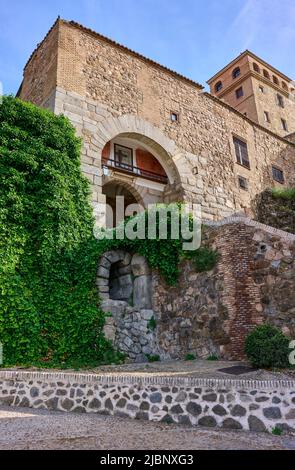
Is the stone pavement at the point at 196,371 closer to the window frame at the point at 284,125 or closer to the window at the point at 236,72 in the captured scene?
the window frame at the point at 284,125

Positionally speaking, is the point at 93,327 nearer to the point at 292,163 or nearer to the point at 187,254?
the point at 187,254

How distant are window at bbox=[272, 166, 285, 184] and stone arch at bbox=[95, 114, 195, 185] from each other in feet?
22.3

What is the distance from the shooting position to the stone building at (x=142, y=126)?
12.7 metres

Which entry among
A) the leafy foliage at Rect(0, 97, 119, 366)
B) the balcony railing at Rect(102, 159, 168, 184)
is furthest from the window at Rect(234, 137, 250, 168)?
the leafy foliage at Rect(0, 97, 119, 366)

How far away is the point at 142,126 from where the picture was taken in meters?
14.2

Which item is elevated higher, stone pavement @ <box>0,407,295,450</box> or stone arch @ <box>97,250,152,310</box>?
stone arch @ <box>97,250,152,310</box>

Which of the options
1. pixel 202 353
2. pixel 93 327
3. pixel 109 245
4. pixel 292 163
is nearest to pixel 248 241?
pixel 202 353

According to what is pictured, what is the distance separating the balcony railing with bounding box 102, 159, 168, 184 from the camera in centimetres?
1415

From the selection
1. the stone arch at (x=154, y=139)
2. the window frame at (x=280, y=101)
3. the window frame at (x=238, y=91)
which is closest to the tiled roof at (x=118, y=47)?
the stone arch at (x=154, y=139)

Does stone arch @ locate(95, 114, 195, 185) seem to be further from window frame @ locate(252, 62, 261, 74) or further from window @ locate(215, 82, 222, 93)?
window @ locate(215, 82, 222, 93)

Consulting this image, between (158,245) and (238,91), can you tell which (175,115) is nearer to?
(158,245)

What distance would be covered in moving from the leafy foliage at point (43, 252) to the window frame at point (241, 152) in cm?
991
